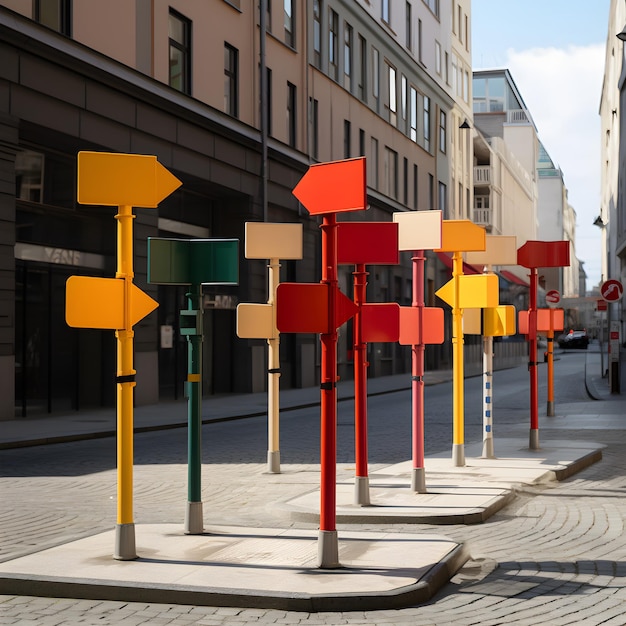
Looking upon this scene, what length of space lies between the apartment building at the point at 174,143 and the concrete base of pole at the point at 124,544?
1242 centimetres

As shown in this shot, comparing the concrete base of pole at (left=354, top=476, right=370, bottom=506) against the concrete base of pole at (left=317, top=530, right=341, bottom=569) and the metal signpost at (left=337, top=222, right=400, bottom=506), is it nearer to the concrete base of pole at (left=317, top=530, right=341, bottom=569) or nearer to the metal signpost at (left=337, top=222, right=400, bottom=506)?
the metal signpost at (left=337, top=222, right=400, bottom=506)

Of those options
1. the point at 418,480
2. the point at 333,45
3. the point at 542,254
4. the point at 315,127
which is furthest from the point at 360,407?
the point at 333,45

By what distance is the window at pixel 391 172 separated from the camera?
42697mm

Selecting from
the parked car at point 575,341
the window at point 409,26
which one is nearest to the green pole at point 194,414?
the window at point 409,26

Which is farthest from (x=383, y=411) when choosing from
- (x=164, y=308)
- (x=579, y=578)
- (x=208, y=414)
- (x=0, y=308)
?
(x=579, y=578)

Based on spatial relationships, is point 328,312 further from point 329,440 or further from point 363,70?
point 363,70

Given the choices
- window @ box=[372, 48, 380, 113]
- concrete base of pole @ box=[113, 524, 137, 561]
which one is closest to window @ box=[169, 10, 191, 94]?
window @ box=[372, 48, 380, 113]

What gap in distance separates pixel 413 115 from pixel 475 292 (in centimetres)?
3609

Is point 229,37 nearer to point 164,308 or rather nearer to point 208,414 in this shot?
point 164,308

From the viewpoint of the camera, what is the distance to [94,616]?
19.4 ft

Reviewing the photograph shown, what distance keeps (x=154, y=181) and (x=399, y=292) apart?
37.2 metres

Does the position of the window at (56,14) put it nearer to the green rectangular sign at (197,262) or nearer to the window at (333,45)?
the green rectangular sign at (197,262)

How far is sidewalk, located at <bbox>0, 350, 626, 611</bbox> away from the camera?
20.1 feet

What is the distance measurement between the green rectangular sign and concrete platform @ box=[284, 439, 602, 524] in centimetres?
247
